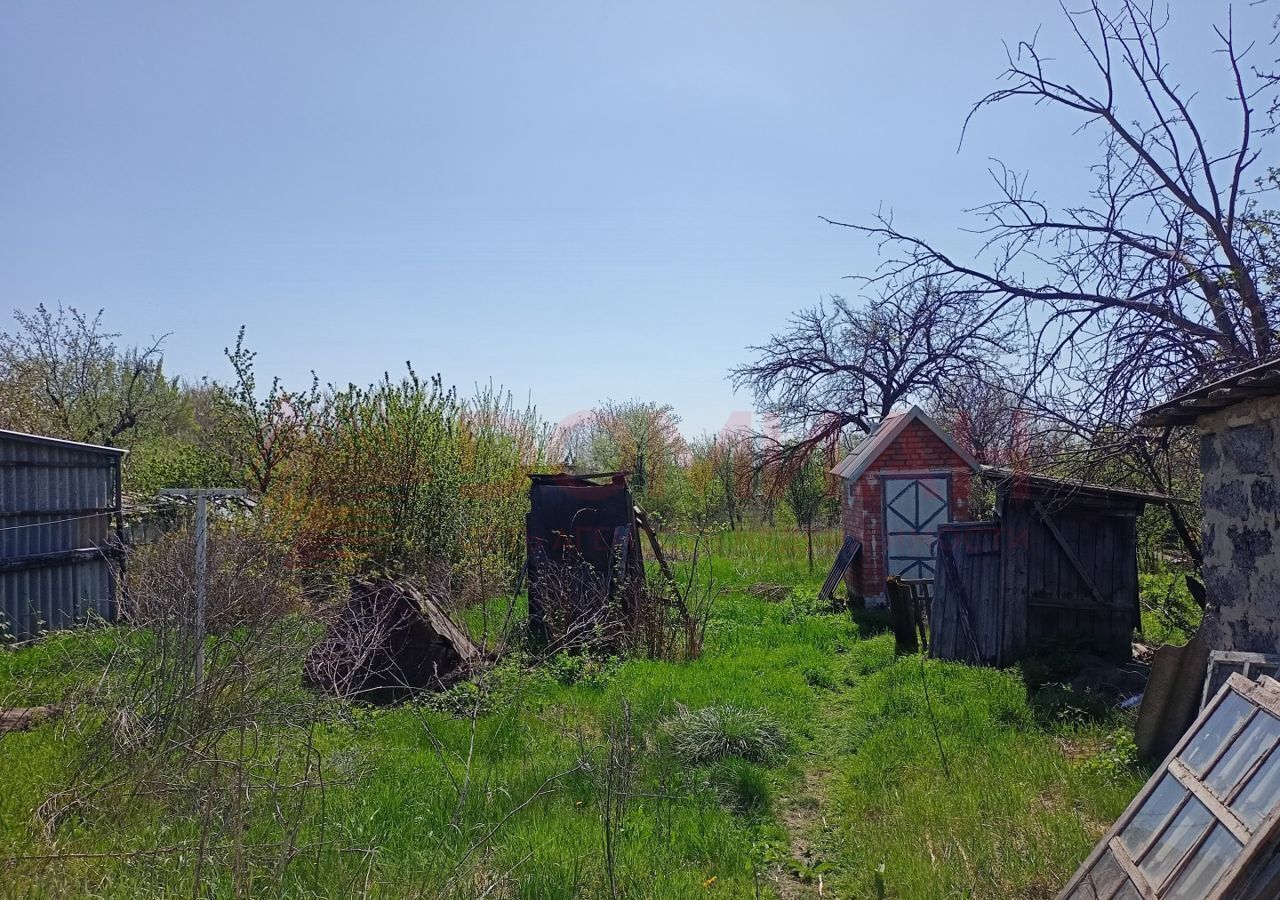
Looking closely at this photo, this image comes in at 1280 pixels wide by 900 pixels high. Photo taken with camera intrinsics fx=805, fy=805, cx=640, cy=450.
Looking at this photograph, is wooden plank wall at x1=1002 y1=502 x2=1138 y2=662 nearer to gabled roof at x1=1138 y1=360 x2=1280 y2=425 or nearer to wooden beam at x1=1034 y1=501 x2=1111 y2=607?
wooden beam at x1=1034 y1=501 x2=1111 y2=607

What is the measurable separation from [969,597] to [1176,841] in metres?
5.94

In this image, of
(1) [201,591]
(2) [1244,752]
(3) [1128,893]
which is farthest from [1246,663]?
(1) [201,591]

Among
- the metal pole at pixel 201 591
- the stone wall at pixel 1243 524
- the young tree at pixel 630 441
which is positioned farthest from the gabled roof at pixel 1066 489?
the young tree at pixel 630 441

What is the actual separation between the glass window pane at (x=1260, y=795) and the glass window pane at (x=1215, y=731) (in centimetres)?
38

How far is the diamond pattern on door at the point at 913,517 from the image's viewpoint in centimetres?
1298

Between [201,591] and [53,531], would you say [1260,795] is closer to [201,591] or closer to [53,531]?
[201,591]

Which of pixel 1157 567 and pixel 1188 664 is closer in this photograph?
pixel 1188 664

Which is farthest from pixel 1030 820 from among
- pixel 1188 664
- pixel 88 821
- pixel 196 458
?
pixel 196 458

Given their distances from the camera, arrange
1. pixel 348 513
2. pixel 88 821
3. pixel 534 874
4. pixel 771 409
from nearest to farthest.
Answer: pixel 534 874 → pixel 88 821 → pixel 348 513 → pixel 771 409

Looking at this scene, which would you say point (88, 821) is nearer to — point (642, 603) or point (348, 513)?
point (642, 603)

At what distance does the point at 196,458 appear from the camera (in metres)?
13.1

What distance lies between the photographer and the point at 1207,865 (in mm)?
2928

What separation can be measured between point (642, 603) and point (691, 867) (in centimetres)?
493

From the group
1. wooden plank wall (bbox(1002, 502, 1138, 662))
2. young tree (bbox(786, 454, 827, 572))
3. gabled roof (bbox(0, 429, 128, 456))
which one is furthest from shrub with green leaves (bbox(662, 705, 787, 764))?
young tree (bbox(786, 454, 827, 572))
